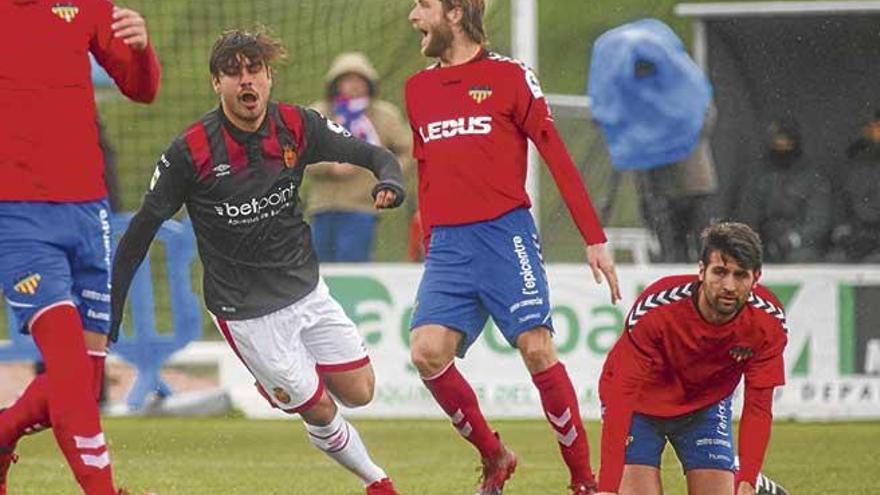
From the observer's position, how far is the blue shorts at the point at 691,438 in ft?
27.8

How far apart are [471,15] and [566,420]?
Answer: 1730 mm

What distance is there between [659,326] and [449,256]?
137 cm

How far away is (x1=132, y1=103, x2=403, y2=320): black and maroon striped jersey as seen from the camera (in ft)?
28.5

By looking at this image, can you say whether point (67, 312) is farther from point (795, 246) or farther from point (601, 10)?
point (601, 10)

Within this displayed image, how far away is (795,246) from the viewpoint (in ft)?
50.8

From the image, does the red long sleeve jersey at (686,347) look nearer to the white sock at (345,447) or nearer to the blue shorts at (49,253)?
the white sock at (345,447)

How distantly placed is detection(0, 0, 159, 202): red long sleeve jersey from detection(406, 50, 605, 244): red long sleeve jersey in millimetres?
1793

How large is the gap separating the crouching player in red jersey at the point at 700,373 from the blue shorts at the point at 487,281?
0.84 m

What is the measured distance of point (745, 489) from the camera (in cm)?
740

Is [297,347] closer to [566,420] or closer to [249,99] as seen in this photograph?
[249,99]

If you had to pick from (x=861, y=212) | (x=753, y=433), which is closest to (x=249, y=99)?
(x=753, y=433)

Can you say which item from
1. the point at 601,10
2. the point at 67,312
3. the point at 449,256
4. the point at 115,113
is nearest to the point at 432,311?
the point at 449,256

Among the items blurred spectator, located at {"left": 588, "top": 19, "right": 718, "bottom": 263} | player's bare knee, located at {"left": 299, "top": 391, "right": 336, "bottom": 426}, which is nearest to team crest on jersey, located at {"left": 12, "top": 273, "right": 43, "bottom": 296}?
player's bare knee, located at {"left": 299, "top": 391, "right": 336, "bottom": 426}

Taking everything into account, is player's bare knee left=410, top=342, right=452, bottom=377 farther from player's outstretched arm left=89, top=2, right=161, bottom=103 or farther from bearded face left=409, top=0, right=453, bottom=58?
player's outstretched arm left=89, top=2, right=161, bottom=103
